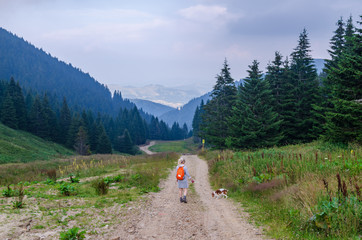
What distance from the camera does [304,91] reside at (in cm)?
3031

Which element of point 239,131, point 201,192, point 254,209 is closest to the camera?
point 254,209

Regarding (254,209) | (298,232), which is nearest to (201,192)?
(254,209)

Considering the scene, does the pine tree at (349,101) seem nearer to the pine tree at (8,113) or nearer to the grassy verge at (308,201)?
the grassy verge at (308,201)

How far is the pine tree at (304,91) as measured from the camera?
2991 centimetres

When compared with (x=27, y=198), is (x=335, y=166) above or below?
above

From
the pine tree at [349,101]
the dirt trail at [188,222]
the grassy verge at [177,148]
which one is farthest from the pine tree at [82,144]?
the pine tree at [349,101]

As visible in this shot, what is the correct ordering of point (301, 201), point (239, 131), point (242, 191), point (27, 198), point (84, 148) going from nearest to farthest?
point (301, 201) → point (27, 198) → point (242, 191) → point (239, 131) → point (84, 148)

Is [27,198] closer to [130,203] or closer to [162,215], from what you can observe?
[130,203]

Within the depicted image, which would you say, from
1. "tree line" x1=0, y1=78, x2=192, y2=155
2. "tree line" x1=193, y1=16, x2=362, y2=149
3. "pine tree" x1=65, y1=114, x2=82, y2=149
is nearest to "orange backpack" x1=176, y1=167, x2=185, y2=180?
"tree line" x1=193, y1=16, x2=362, y2=149

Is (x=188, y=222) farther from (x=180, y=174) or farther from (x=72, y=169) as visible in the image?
(x=72, y=169)

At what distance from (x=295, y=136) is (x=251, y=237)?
29802 mm

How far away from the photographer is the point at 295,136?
3111 cm

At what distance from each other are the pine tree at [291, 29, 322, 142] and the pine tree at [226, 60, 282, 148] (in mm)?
3394

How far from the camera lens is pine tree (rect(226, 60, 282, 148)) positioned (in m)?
28.3
